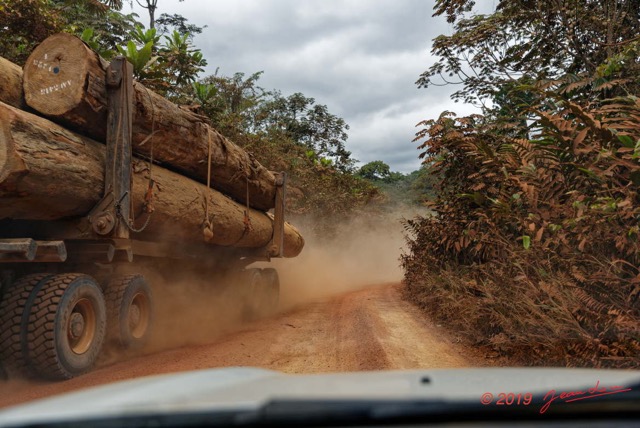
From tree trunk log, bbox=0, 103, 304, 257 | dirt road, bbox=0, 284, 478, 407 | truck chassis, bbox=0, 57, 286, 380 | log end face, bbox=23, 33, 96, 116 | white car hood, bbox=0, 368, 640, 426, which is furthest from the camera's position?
dirt road, bbox=0, 284, 478, 407

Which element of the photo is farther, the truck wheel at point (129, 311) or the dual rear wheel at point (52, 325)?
the truck wheel at point (129, 311)

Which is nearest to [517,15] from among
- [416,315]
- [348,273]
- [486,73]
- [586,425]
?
[486,73]

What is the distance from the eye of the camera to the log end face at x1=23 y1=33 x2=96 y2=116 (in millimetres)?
4906

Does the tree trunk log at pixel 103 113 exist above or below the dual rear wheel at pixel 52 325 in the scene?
above

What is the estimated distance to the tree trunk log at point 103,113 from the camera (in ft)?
16.2

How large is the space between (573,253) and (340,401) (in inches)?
184

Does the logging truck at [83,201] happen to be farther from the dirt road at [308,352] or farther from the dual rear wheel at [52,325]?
the dirt road at [308,352]

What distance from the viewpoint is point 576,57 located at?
10930 mm

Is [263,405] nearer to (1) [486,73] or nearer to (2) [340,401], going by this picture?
(2) [340,401]

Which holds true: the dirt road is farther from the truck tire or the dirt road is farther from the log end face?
the log end face

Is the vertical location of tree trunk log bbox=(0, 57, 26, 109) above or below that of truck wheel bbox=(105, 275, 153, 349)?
above

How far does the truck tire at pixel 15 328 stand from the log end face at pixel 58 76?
1901mm
